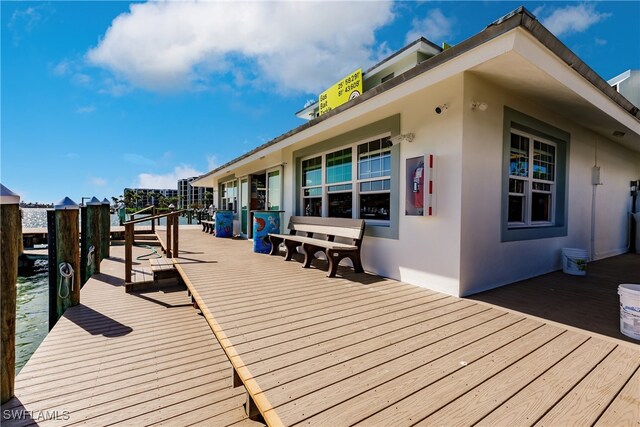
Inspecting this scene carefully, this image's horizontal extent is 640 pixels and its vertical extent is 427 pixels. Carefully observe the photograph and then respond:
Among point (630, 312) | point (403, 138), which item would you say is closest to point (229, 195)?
point (403, 138)

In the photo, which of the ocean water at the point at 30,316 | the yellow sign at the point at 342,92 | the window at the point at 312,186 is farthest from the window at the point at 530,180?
the ocean water at the point at 30,316

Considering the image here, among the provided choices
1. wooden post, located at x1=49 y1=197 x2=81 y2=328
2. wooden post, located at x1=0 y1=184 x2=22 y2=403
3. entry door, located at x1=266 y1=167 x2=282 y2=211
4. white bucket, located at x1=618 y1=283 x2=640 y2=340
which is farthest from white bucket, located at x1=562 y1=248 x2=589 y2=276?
wooden post, located at x1=49 y1=197 x2=81 y2=328

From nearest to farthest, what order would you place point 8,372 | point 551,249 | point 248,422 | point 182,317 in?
point 248,422
point 8,372
point 182,317
point 551,249

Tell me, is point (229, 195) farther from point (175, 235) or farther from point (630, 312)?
point (630, 312)

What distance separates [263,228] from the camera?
6699mm

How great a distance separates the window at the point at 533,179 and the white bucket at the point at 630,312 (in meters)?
1.67

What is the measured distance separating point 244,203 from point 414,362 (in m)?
9.85

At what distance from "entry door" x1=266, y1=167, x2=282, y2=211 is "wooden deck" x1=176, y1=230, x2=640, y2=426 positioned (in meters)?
4.99

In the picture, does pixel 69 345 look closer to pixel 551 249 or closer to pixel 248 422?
pixel 248 422

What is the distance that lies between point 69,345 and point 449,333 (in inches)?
155

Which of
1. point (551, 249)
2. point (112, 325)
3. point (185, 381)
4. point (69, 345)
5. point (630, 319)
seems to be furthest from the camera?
point (551, 249)

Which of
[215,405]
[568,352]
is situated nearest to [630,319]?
[568,352]

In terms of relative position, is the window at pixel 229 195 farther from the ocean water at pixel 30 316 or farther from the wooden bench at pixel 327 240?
the ocean water at pixel 30 316

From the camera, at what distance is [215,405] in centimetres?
196
